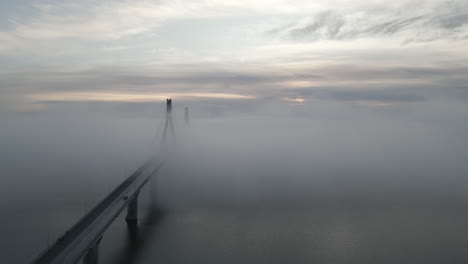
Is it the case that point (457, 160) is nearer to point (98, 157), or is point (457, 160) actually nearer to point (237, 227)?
point (237, 227)

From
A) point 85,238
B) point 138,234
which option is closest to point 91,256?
point 85,238

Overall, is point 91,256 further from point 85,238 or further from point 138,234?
point 138,234

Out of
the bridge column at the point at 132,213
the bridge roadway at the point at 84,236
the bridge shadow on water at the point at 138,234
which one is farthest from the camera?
the bridge column at the point at 132,213

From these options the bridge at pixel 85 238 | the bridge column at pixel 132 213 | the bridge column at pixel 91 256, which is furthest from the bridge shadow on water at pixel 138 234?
the bridge column at pixel 91 256

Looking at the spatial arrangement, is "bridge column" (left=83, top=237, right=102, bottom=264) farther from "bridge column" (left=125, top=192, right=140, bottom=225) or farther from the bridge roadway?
"bridge column" (left=125, top=192, right=140, bottom=225)

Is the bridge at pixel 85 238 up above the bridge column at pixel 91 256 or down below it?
above

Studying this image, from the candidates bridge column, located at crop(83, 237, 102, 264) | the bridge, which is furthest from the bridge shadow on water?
bridge column, located at crop(83, 237, 102, 264)

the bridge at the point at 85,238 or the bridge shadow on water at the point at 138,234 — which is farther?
the bridge shadow on water at the point at 138,234

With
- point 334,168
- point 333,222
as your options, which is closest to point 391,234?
point 333,222

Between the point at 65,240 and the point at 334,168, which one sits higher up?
the point at 65,240

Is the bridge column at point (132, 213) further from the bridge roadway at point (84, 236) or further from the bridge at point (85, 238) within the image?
the bridge roadway at point (84, 236)

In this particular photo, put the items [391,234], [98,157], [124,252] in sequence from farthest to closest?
[98,157], [391,234], [124,252]
